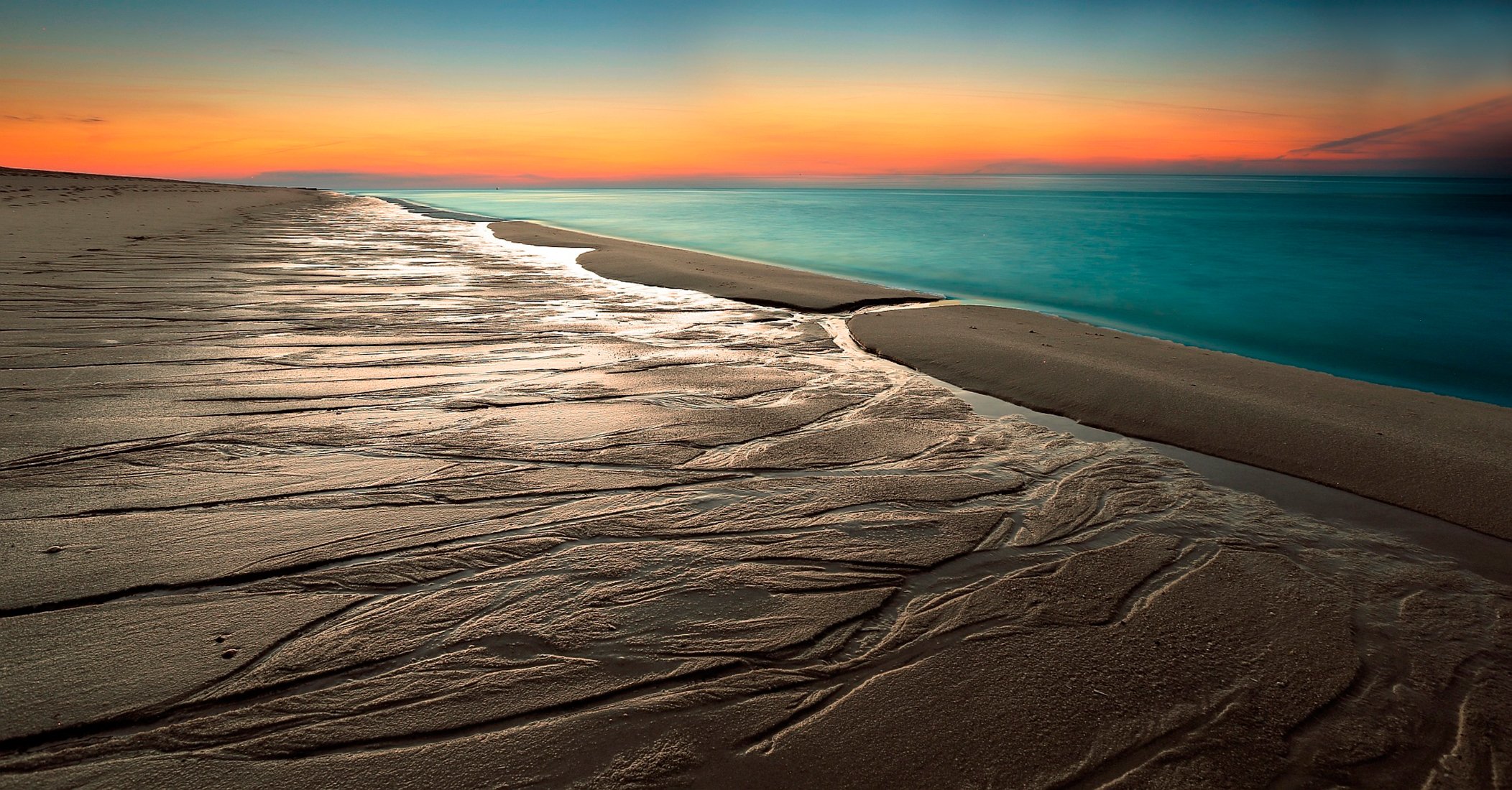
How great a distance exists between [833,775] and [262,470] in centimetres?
311

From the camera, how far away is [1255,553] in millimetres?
3232

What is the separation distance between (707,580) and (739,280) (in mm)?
10106

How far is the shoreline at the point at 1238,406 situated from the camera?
4160mm

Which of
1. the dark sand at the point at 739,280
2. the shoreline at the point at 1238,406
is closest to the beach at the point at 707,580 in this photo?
the shoreline at the point at 1238,406

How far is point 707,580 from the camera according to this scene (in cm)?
281

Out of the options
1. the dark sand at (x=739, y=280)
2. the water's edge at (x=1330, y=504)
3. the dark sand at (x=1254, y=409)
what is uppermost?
the dark sand at (x=739, y=280)

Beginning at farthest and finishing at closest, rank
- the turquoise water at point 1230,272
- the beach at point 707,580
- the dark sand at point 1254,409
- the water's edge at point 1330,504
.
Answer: the turquoise water at point 1230,272 < the dark sand at point 1254,409 < the water's edge at point 1330,504 < the beach at point 707,580

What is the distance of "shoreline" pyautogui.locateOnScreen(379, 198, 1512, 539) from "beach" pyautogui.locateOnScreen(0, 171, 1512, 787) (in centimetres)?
4

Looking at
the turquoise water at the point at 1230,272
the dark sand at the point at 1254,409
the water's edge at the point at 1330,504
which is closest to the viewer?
the water's edge at the point at 1330,504

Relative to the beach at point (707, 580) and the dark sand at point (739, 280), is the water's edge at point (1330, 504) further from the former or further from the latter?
the dark sand at point (739, 280)

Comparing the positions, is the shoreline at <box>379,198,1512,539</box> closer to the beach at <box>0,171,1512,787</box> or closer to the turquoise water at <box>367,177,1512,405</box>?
the beach at <box>0,171,1512,787</box>

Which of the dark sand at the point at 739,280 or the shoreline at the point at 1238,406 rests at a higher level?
the dark sand at the point at 739,280

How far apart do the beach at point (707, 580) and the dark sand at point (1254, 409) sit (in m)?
0.04

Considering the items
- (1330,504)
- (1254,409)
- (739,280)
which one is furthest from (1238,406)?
(739,280)
